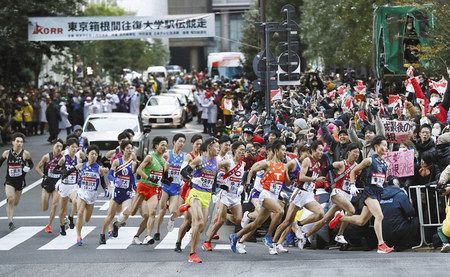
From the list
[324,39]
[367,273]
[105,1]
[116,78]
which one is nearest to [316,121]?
[367,273]

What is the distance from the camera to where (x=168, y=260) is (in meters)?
18.5

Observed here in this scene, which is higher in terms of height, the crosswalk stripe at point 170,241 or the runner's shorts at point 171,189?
the runner's shorts at point 171,189

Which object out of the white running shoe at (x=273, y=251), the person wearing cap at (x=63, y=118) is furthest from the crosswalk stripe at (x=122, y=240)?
the person wearing cap at (x=63, y=118)

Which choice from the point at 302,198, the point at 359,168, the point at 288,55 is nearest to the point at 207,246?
the point at 302,198

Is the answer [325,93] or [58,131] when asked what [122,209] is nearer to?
[325,93]

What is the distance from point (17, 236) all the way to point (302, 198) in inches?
222

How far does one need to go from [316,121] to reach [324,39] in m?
28.7

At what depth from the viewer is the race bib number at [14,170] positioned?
76.4 feet

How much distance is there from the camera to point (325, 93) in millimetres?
34312

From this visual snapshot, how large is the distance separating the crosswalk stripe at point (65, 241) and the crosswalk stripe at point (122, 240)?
0.58 m

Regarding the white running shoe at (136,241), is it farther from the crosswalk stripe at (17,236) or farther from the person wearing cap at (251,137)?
the person wearing cap at (251,137)

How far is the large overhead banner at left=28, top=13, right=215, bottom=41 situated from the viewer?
46250mm

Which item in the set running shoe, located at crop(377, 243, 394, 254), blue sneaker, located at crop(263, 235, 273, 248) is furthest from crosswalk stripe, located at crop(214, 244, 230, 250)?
running shoe, located at crop(377, 243, 394, 254)

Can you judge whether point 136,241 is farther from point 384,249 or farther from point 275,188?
point 384,249
